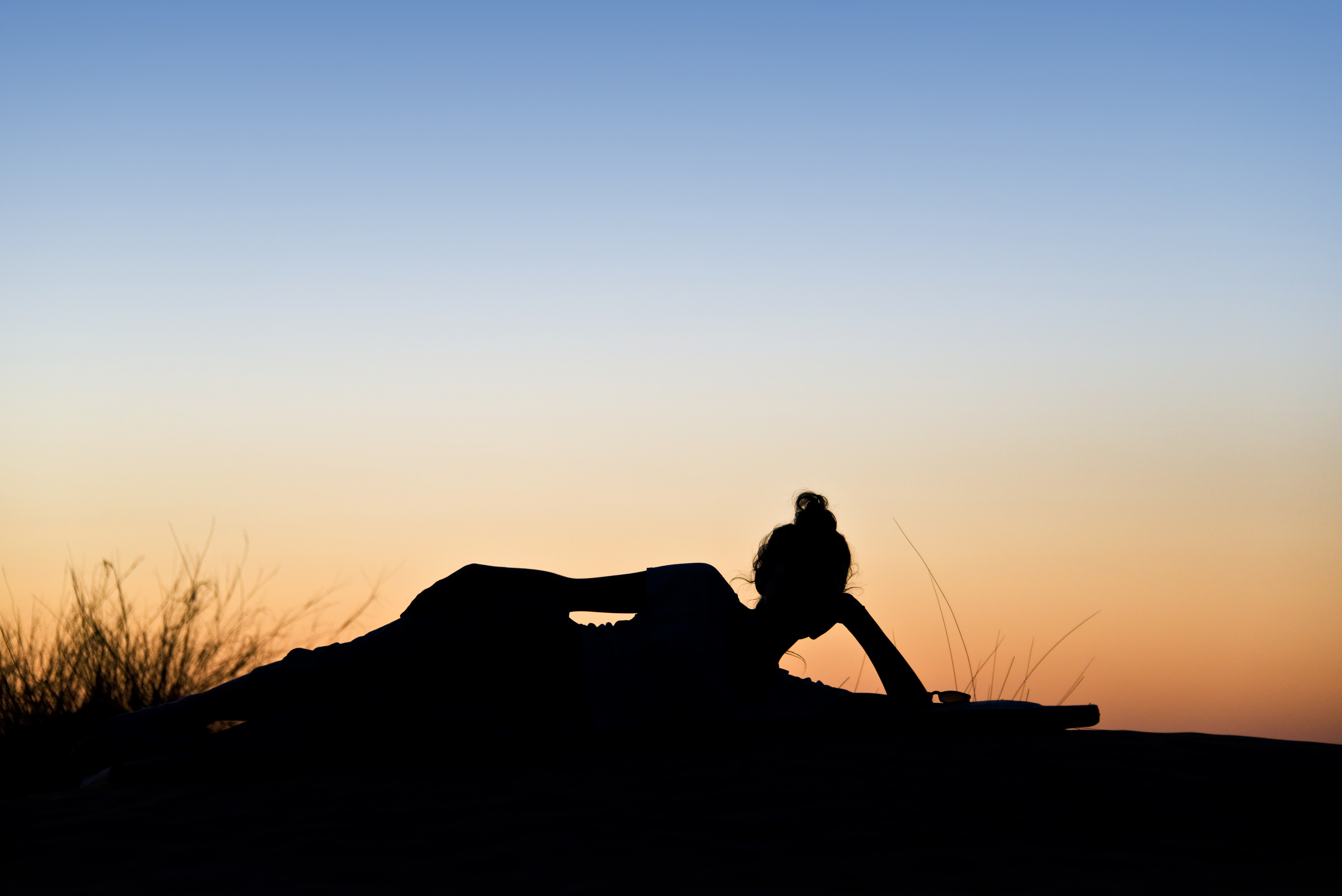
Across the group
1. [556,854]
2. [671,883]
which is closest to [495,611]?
[556,854]

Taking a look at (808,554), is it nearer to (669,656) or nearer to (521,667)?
(669,656)

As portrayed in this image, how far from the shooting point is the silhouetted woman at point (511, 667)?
388 cm

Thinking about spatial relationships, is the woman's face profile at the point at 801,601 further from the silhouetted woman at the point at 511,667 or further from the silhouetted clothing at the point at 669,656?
the silhouetted clothing at the point at 669,656

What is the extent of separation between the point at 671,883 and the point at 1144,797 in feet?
5.03

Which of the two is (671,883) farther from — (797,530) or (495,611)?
(797,530)

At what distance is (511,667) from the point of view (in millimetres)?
4031

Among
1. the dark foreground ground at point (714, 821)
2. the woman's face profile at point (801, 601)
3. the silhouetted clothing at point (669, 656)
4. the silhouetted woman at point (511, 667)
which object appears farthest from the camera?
the woman's face profile at point (801, 601)

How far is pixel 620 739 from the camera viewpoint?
3.65m

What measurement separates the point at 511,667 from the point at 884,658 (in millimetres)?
1516

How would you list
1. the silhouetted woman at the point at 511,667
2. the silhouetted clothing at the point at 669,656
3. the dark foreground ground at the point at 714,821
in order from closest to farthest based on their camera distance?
the dark foreground ground at the point at 714,821
the silhouetted woman at the point at 511,667
the silhouetted clothing at the point at 669,656

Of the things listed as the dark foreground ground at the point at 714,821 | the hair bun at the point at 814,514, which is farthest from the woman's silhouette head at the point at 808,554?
the dark foreground ground at the point at 714,821

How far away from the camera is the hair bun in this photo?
4.39m

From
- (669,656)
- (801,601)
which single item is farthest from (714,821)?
(801,601)

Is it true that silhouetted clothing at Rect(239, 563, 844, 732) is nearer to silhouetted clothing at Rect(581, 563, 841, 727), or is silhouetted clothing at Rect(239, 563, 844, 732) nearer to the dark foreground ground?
silhouetted clothing at Rect(581, 563, 841, 727)
